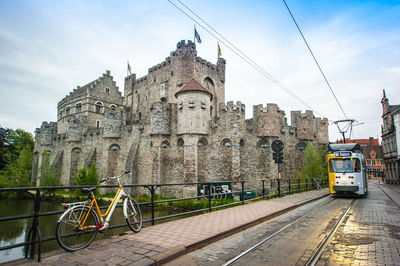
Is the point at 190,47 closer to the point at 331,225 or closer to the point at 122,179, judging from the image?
the point at 122,179

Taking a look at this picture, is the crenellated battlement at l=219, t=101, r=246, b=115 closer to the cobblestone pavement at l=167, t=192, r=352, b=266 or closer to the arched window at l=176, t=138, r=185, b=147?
the arched window at l=176, t=138, r=185, b=147

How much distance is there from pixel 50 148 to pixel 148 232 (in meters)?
37.0

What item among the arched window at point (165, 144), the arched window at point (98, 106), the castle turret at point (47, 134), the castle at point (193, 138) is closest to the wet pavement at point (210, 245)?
the castle at point (193, 138)

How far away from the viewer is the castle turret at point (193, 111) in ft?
69.7

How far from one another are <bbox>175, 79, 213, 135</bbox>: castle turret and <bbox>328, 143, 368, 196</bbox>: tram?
10.7 metres

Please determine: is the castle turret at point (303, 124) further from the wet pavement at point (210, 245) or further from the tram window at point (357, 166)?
the wet pavement at point (210, 245)

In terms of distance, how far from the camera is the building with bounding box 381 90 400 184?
32312mm

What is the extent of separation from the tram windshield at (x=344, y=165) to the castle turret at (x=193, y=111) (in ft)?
34.9

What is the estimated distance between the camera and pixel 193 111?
2134 centimetres

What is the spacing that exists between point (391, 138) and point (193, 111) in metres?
31.0

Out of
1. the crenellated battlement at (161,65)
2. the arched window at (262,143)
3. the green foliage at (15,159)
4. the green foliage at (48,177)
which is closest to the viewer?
the arched window at (262,143)

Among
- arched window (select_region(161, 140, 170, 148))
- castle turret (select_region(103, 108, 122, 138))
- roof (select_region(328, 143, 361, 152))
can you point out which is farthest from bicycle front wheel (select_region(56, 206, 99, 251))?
castle turret (select_region(103, 108, 122, 138))

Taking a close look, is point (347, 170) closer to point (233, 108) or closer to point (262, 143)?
point (262, 143)

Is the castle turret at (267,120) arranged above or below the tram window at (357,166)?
above
